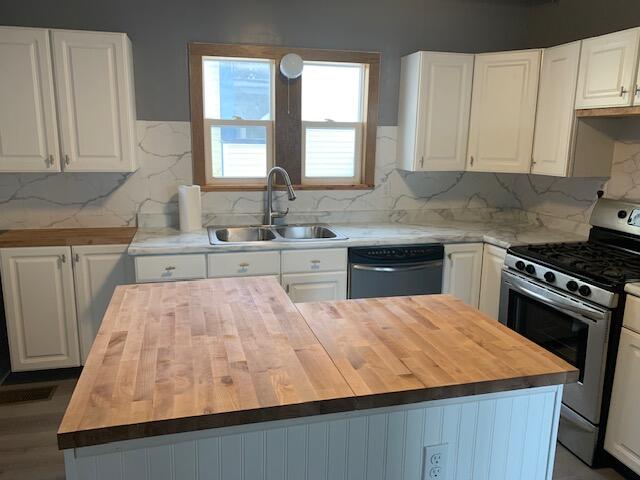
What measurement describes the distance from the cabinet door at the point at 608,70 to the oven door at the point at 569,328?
1.09 metres

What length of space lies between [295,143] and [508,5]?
195cm

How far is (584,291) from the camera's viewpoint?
247cm

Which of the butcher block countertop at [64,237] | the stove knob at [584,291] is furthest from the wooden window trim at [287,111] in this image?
the stove knob at [584,291]

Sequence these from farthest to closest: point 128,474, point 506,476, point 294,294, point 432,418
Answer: point 294,294 → point 506,476 → point 432,418 → point 128,474

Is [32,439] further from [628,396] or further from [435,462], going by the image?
[628,396]

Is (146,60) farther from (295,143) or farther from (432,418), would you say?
(432,418)

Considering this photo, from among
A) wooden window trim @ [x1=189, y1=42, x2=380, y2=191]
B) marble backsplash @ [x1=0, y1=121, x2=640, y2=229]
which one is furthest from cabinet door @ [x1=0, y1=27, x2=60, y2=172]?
wooden window trim @ [x1=189, y1=42, x2=380, y2=191]

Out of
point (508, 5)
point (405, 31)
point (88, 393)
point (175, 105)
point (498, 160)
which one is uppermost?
point (508, 5)

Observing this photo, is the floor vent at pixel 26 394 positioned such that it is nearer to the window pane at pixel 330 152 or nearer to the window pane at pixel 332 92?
the window pane at pixel 330 152

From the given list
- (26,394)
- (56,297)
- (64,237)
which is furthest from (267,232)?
(26,394)

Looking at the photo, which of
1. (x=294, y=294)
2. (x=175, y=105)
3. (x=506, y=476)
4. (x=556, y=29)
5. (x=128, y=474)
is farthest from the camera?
(x=556, y=29)

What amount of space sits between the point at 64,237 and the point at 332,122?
78.3 inches

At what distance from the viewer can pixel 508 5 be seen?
3863mm

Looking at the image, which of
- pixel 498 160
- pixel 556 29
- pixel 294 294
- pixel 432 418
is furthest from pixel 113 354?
pixel 556 29
